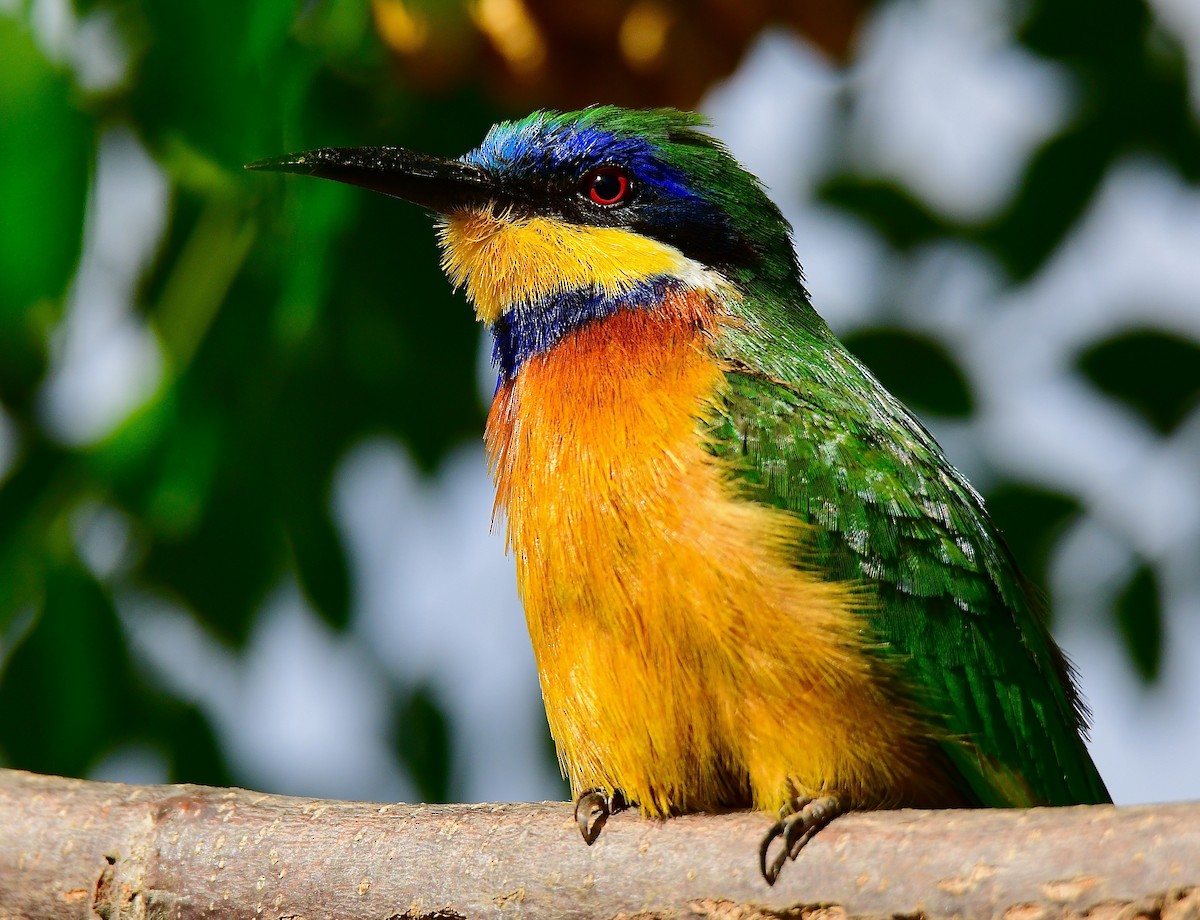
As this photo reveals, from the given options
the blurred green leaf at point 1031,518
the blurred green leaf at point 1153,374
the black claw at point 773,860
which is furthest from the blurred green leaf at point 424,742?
the blurred green leaf at point 1153,374

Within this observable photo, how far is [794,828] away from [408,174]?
2.01 m

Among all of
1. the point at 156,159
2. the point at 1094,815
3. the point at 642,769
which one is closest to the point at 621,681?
the point at 642,769

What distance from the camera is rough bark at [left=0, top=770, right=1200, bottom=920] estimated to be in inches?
97.7

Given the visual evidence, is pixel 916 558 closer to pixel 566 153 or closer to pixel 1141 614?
pixel 1141 614

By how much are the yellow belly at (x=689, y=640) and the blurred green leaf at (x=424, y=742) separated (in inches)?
47.1

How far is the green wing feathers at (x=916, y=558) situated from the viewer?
3.38 m

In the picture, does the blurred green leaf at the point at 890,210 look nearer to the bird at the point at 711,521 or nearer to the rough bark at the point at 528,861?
the bird at the point at 711,521

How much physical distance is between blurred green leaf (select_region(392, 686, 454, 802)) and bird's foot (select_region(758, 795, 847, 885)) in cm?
177

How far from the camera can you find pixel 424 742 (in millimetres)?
4711

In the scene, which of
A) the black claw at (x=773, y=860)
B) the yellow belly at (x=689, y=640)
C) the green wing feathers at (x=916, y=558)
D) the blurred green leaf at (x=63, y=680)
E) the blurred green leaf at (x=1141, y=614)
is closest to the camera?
the black claw at (x=773, y=860)

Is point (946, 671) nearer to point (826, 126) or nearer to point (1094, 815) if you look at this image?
point (1094, 815)

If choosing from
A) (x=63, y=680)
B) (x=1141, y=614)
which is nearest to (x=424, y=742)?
(x=63, y=680)

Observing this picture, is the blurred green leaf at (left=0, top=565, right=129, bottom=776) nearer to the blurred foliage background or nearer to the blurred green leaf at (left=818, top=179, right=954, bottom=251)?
the blurred foliage background

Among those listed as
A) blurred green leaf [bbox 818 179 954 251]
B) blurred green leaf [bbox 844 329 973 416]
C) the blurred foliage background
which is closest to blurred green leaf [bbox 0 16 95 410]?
the blurred foliage background
